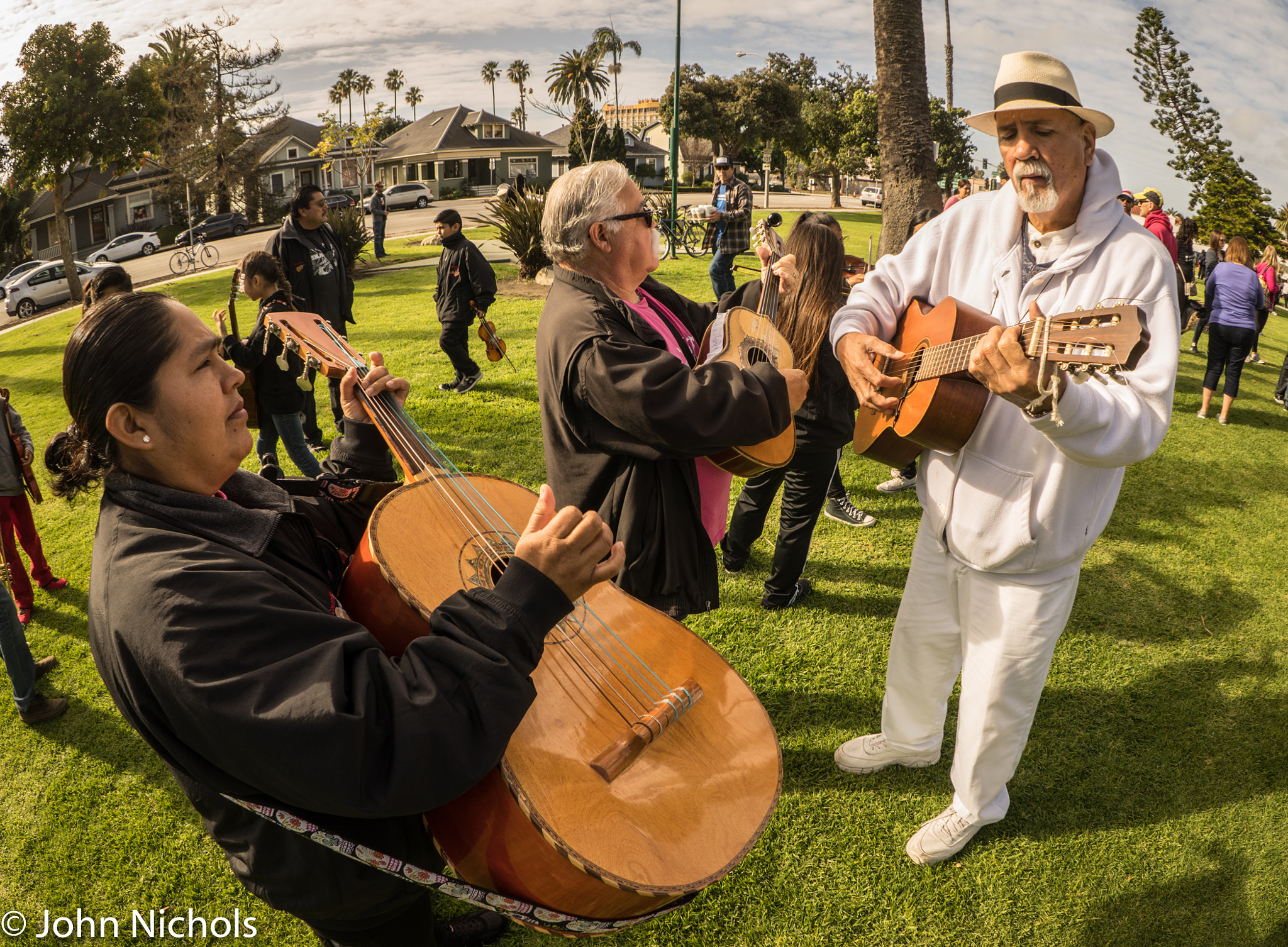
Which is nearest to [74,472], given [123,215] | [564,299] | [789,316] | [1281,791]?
[564,299]

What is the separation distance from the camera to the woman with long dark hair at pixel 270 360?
547 centimetres

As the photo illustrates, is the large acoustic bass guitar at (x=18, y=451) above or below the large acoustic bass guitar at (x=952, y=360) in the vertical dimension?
below

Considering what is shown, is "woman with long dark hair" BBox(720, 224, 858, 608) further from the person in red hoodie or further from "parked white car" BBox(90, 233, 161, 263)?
"parked white car" BBox(90, 233, 161, 263)

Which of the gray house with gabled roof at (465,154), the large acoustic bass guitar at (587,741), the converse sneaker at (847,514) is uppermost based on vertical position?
the gray house with gabled roof at (465,154)

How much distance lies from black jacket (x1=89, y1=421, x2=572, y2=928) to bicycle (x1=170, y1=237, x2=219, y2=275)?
28529mm

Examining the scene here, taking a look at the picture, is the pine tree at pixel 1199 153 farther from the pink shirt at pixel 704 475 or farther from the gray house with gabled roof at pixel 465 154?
the gray house with gabled roof at pixel 465 154

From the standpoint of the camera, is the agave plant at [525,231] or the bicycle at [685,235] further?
the bicycle at [685,235]

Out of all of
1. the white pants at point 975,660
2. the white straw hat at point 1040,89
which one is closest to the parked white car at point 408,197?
the white straw hat at point 1040,89

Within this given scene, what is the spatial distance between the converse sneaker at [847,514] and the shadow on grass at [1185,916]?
307cm

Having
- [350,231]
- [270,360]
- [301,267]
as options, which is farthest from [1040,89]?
[350,231]

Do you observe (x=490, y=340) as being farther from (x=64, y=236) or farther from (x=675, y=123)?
(x=64, y=236)

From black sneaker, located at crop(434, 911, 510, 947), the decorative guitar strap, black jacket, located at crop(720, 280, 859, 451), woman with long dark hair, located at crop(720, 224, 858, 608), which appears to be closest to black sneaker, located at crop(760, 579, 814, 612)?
woman with long dark hair, located at crop(720, 224, 858, 608)

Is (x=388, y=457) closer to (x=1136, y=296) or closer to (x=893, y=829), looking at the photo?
(x=1136, y=296)

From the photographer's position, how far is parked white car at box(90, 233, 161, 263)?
3244 centimetres
